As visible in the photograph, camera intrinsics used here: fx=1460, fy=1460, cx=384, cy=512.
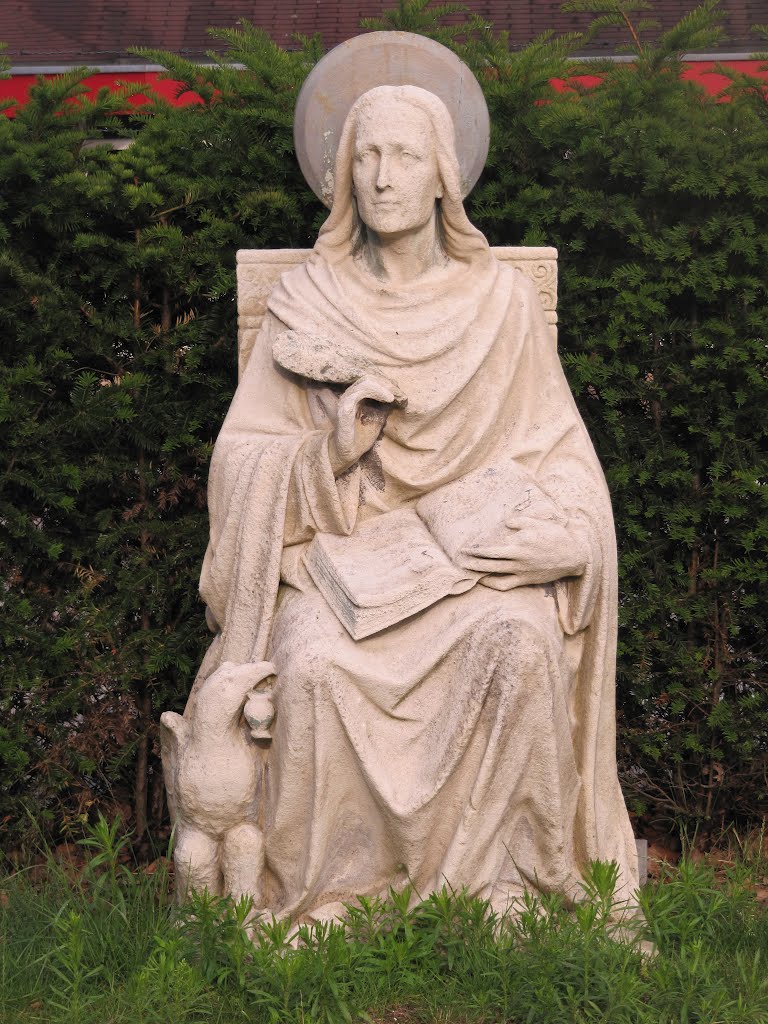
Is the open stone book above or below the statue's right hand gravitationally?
below

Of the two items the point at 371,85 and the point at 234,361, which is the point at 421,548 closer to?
the point at 371,85

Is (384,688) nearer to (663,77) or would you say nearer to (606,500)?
(606,500)

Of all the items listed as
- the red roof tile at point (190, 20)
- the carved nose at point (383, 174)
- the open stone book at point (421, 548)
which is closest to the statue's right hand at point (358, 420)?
the open stone book at point (421, 548)

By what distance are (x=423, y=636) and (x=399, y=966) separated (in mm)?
895

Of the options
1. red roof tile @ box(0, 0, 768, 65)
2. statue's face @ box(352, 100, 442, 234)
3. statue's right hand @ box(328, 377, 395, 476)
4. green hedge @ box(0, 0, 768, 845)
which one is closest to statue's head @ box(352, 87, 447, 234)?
statue's face @ box(352, 100, 442, 234)

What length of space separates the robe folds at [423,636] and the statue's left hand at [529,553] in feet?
0.14

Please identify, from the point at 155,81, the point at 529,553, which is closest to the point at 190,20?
the point at 155,81

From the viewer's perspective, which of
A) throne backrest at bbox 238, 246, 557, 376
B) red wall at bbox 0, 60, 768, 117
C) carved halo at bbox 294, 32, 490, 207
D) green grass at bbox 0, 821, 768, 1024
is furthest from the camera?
red wall at bbox 0, 60, 768, 117

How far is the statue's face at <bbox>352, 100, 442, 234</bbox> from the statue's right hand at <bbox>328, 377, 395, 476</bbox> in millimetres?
525

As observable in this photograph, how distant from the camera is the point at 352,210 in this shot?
4598mm

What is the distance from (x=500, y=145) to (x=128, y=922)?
318cm

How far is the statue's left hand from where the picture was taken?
4125mm

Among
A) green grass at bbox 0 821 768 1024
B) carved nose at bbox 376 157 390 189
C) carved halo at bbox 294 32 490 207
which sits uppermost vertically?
carved halo at bbox 294 32 490 207

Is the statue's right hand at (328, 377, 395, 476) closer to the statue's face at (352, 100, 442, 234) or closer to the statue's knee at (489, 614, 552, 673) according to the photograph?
the statue's face at (352, 100, 442, 234)
